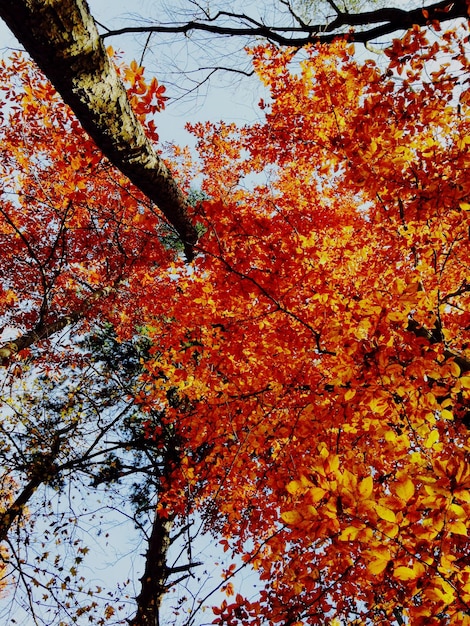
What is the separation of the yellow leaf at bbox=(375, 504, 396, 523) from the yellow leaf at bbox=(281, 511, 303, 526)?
1.71ft

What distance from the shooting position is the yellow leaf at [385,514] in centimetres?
212

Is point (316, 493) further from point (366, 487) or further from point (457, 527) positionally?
point (457, 527)

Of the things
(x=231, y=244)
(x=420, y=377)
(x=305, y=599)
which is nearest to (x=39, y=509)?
(x=305, y=599)

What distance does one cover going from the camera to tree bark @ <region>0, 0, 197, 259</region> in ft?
8.77

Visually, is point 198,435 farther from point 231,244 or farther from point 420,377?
point 420,377

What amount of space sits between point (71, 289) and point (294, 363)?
11586 millimetres

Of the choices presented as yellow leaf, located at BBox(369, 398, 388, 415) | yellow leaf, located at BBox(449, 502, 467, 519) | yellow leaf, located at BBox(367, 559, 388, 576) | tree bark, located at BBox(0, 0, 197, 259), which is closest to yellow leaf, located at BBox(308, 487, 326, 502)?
yellow leaf, located at BBox(367, 559, 388, 576)

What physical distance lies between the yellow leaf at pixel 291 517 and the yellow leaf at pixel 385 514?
1.71ft

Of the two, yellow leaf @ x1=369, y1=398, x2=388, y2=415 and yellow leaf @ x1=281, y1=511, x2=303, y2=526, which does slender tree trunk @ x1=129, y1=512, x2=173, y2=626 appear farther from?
yellow leaf @ x1=281, y1=511, x2=303, y2=526

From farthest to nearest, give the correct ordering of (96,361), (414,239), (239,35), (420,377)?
(96,361), (414,239), (239,35), (420,377)

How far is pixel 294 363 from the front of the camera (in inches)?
302

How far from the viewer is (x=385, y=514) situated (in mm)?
2135

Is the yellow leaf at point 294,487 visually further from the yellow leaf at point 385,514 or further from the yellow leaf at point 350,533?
the yellow leaf at point 385,514

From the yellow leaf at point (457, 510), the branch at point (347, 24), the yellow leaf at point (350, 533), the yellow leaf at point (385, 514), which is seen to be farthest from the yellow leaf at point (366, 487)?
the branch at point (347, 24)
